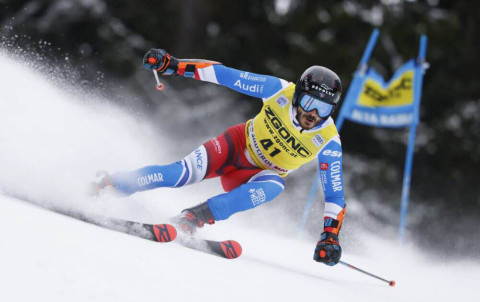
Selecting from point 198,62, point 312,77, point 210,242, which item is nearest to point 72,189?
point 210,242

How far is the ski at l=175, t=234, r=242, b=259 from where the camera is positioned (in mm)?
3188

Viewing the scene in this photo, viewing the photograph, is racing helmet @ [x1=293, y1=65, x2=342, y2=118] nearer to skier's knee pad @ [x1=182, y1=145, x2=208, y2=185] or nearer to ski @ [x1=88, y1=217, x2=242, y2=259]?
skier's knee pad @ [x1=182, y1=145, x2=208, y2=185]

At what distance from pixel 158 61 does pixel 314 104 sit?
1.02m

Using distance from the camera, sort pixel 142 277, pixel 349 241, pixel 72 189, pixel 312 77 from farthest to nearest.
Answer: pixel 349 241 < pixel 312 77 < pixel 72 189 < pixel 142 277

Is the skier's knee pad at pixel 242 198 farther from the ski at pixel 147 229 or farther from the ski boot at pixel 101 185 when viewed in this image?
the ski boot at pixel 101 185

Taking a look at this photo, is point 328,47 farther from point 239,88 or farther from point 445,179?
point 239,88

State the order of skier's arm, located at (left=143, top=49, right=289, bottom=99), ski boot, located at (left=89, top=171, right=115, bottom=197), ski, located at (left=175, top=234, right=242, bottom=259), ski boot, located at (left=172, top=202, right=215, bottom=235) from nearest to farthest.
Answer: ski, located at (left=175, top=234, right=242, bottom=259) < ski boot, located at (left=89, top=171, right=115, bottom=197) < ski boot, located at (left=172, top=202, right=215, bottom=235) < skier's arm, located at (left=143, top=49, right=289, bottom=99)

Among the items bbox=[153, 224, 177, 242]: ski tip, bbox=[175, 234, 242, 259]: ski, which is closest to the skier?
bbox=[175, 234, 242, 259]: ski

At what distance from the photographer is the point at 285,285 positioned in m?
2.77

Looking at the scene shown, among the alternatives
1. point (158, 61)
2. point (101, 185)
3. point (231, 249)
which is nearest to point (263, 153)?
point (231, 249)

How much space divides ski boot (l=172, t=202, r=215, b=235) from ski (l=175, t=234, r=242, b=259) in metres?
0.15

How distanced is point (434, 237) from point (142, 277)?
447 inches

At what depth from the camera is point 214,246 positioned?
3279 millimetres

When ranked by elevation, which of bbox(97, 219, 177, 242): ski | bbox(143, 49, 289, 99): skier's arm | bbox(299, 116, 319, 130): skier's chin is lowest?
bbox(97, 219, 177, 242): ski
